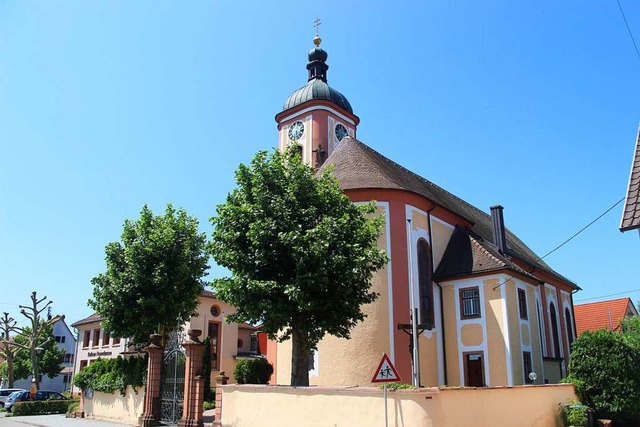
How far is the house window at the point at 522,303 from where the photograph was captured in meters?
26.5

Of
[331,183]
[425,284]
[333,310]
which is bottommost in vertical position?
[333,310]

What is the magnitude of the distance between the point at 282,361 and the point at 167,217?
8.55 metres

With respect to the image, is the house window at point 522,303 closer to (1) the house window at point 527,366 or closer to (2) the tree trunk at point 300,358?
(1) the house window at point 527,366

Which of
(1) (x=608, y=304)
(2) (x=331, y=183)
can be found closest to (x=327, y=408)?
(2) (x=331, y=183)

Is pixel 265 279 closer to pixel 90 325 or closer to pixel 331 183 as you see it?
pixel 331 183

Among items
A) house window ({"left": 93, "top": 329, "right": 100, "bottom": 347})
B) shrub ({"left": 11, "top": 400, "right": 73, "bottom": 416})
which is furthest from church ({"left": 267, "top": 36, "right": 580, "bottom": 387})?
house window ({"left": 93, "top": 329, "right": 100, "bottom": 347})

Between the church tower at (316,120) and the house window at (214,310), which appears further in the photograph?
the house window at (214,310)

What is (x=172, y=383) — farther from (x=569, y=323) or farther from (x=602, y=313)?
(x=602, y=313)

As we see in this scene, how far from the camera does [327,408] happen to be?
14219 millimetres

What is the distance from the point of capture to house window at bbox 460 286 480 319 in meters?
25.6

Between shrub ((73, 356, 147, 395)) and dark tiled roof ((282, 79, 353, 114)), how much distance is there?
820 inches

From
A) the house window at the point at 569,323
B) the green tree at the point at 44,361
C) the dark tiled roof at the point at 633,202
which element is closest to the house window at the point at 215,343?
the house window at the point at 569,323

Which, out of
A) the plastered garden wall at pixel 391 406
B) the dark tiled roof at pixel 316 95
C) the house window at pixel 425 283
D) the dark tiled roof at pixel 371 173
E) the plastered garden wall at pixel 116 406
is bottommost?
the plastered garden wall at pixel 116 406

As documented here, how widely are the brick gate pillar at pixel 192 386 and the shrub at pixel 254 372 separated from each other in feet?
15.9
